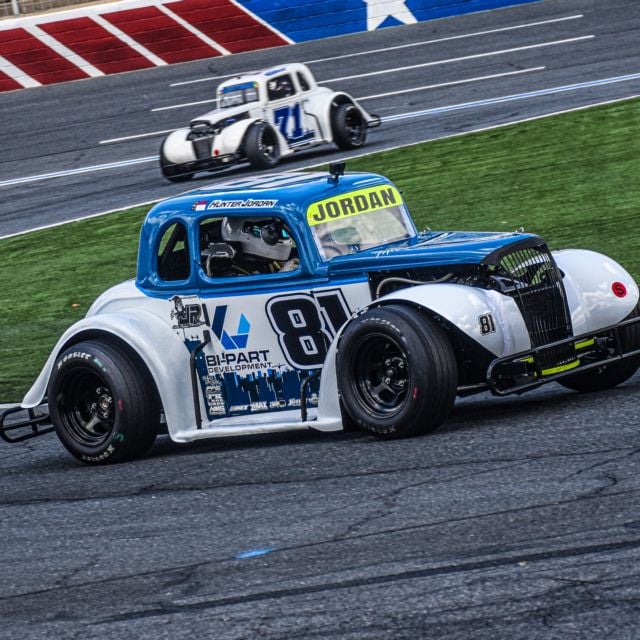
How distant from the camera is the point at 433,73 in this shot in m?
27.1

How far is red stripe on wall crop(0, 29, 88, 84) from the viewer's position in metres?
29.9

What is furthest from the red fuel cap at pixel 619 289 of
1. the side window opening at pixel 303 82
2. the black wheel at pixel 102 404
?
the side window opening at pixel 303 82

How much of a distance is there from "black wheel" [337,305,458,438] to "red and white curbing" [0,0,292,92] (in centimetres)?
2331

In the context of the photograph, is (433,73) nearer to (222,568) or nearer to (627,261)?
(627,261)

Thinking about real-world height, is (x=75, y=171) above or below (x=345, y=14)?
below

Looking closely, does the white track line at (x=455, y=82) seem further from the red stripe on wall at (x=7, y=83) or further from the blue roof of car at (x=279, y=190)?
the blue roof of car at (x=279, y=190)

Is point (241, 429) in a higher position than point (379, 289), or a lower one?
lower

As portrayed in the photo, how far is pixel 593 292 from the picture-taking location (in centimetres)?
895

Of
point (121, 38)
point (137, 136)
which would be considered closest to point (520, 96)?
point (137, 136)

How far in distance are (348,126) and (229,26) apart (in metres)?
10.3

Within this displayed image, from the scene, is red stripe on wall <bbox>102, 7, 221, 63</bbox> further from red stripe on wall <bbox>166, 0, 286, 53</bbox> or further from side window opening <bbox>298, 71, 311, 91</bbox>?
side window opening <bbox>298, 71, 311, 91</bbox>

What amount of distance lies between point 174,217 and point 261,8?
887 inches

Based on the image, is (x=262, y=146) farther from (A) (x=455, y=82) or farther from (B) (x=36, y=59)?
(B) (x=36, y=59)

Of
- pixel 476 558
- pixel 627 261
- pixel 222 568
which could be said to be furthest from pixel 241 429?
pixel 627 261
